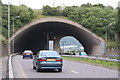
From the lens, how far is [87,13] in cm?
7450

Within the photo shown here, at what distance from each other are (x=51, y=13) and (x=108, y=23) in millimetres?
17039

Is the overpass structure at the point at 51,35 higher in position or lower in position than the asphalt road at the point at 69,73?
higher

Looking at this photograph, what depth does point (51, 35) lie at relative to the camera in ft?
306

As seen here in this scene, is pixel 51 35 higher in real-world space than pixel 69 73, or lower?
higher

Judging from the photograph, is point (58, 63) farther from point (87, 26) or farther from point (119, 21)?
point (87, 26)

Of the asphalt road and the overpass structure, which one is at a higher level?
the overpass structure

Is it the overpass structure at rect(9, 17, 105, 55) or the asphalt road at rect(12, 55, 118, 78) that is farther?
the overpass structure at rect(9, 17, 105, 55)

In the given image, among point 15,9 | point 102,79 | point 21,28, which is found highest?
point 15,9

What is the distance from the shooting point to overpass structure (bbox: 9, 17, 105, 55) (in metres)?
68.1

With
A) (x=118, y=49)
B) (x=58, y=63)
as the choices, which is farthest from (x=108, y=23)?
(x=58, y=63)

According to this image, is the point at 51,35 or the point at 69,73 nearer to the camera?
the point at 69,73

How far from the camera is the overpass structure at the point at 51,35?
223ft

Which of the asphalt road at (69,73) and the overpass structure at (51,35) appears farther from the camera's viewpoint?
the overpass structure at (51,35)

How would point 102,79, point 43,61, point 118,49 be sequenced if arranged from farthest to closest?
point 118,49 < point 43,61 < point 102,79
